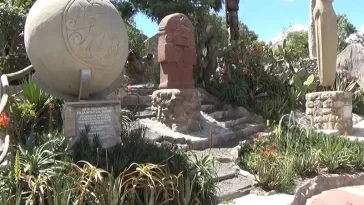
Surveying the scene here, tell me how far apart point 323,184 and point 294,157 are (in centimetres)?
52

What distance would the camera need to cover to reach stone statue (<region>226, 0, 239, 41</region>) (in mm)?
13742

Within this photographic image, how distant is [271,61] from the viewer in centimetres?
1284

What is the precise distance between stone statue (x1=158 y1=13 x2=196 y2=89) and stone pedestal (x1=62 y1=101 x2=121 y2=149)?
312cm

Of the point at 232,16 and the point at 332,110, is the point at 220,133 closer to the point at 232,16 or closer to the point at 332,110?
the point at 332,110

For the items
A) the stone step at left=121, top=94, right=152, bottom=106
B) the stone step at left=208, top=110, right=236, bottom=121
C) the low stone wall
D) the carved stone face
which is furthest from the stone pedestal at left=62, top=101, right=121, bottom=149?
the stone step at left=208, top=110, right=236, bottom=121

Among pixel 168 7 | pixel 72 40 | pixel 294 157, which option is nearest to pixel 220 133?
pixel 294 157

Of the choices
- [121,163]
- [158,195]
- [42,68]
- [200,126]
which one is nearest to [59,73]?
[42,68]

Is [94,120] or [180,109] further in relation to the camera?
[180,109]

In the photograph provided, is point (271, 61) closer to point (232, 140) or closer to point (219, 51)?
point (219, 51)

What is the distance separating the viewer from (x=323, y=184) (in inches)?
219

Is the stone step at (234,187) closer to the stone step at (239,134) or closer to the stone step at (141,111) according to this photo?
the stone step at (239,134)

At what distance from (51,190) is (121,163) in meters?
0.79

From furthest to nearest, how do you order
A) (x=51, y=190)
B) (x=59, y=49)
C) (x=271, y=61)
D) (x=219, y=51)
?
(x=271, y=61), (x=219, y=51), (x=59, y=49), (x=51, y=190)

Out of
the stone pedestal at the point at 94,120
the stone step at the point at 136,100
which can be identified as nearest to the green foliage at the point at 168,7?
the stone step at the point at 136,100
